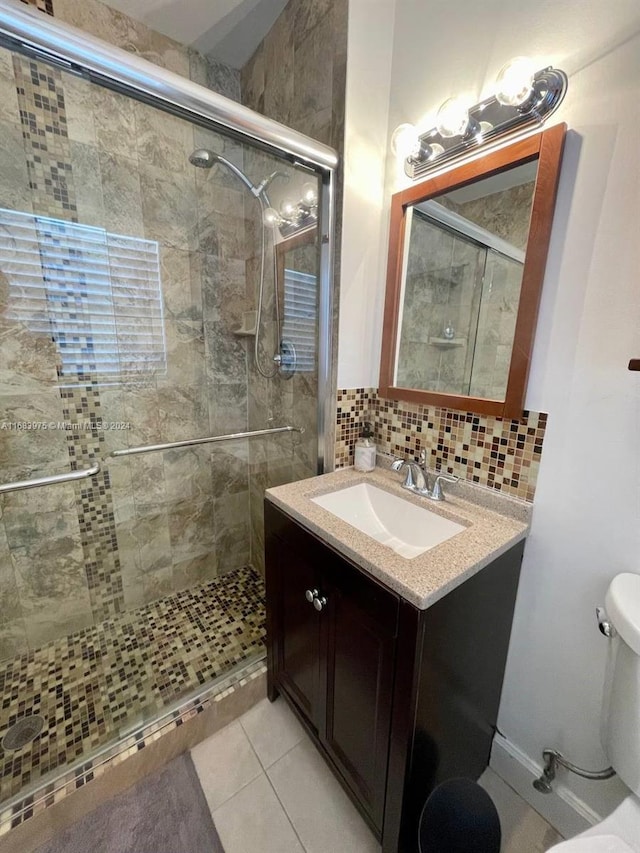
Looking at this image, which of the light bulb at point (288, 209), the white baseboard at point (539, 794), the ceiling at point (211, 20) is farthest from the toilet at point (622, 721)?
the ceiling at point (211, 20)

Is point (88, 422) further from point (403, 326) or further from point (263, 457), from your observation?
point (403, 326)

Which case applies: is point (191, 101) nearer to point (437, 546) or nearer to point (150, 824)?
point (437, 546)

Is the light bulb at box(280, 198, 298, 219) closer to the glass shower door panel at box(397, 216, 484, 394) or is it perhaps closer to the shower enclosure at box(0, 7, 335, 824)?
the shower enclosure at box(0, 7, 335, 824)

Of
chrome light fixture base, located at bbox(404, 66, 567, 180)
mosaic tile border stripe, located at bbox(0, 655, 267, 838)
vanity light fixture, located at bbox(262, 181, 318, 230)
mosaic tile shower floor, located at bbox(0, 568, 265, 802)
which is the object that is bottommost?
mosaic tile shower floor, located at bbox(0, 568, 265, 802)

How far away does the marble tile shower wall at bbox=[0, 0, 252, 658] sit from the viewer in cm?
132

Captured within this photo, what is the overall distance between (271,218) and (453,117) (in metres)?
0.85

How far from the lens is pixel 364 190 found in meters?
1.25

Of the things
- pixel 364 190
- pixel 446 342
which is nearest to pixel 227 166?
pixel 364 190

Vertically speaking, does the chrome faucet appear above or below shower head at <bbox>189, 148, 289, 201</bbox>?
below

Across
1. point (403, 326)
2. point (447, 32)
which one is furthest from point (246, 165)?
point (403, 326)

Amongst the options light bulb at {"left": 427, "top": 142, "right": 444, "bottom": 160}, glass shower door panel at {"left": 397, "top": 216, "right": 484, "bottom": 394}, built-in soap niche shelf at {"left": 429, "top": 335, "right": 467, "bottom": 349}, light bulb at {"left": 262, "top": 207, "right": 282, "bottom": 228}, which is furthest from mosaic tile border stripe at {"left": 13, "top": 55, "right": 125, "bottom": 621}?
built-in soap niche shelf at {"left": 429, "top": 335, "right": 467, "bottom": 349}

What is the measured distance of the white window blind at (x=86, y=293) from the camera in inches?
52.2

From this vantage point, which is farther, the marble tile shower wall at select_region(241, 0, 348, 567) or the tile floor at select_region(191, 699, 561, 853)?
the marble tile shower wall at select_region(241, 0, 348, 567)

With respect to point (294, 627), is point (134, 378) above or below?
above
